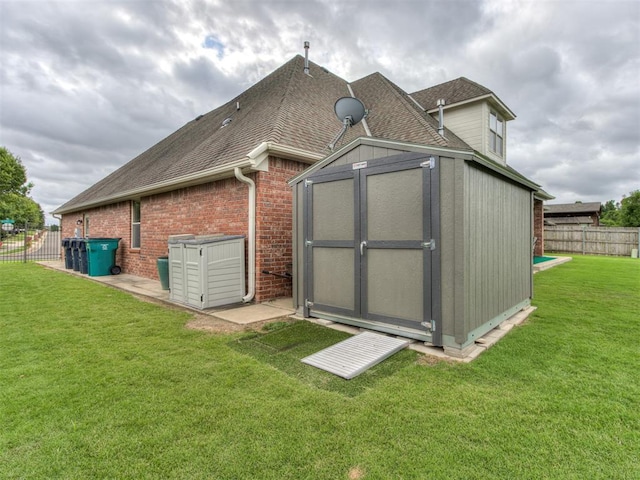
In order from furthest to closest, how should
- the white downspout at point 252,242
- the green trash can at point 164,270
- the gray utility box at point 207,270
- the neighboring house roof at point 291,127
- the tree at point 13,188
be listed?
the tree at point 13,188
the green trash can at point 164,270
the neighboring house roof at point 291,127
the white downspout at point 252,242
the gray utility box at point 207,270

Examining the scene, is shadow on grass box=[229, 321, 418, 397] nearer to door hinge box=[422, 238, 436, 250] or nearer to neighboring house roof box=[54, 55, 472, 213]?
door hinge box=[422, 238, 436, 250]

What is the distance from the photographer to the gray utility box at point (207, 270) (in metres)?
5.50

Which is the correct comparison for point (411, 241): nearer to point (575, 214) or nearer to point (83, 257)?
point (83, 257)

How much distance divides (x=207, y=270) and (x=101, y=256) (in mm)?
6745

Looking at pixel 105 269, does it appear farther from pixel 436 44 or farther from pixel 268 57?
pixel 436 44

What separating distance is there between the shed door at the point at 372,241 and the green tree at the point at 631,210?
139 ft

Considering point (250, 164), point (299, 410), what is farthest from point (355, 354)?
point (250, 164)

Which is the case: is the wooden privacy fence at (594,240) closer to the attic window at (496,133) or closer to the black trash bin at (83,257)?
the attic window at (496,133)

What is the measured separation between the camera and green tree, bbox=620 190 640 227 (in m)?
32.1

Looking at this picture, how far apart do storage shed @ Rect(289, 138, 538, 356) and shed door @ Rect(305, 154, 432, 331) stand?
0.04 ft

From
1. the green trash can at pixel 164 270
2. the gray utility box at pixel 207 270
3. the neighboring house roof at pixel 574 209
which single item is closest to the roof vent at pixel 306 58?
the gray utility box at pixel 207 270

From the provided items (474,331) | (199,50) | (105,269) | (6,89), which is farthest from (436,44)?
(6,89)

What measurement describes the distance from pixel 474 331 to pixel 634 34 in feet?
30.0

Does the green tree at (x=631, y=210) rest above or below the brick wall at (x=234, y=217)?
above
